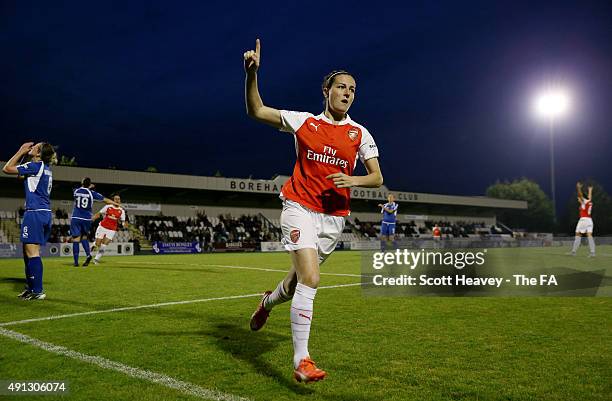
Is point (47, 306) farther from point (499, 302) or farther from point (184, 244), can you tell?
point (184, 244)

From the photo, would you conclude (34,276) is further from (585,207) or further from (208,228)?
(208,228)

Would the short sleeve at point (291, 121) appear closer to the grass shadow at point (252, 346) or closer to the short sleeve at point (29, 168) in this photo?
the grass shadow at point (252, 346)

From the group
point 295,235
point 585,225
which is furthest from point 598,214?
point 295,235

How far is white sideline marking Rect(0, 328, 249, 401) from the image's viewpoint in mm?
3037

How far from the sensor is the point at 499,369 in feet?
12.0

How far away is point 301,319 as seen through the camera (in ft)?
11.7

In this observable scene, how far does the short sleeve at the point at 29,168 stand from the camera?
7.29 meters

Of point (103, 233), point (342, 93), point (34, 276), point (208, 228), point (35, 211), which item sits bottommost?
point (34, 276)

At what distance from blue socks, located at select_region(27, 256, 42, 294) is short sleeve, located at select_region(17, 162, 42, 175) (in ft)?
4.51

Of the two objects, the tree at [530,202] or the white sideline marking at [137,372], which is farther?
the tree at [530,202]

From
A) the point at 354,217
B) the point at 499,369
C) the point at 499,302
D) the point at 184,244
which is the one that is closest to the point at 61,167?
the point at 184,244

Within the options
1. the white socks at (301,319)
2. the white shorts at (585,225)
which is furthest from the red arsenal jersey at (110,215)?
the white shorts at (585,225)

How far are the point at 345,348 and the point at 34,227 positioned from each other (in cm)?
570

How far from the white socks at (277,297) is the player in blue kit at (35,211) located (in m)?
4.72
